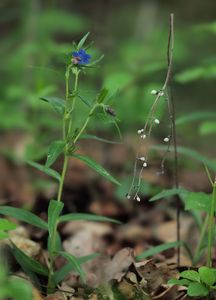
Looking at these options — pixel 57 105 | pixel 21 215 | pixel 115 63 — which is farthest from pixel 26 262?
pixel 115 63

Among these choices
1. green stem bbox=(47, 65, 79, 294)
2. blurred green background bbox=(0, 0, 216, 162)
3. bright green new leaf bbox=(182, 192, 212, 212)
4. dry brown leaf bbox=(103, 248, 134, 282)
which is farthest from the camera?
blurred green background bbox=(0, 0, 216, 162)

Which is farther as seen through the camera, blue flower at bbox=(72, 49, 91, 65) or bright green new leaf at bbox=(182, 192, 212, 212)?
bright green new leaf at bbox=(182, 192, 212, 212)

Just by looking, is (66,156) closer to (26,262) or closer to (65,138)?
(65,138)

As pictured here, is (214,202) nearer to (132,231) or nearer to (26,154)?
(132,231)

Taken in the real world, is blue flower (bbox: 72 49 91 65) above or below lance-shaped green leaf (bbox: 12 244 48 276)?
above

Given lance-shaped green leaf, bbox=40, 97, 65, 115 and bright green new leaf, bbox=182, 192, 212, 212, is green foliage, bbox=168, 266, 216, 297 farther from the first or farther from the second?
lance-shaped green leaf, bbox=40, 97, 65, 115

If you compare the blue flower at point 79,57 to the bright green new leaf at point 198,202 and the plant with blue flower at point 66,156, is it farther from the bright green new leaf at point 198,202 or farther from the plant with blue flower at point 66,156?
the bright green new leaf at point 198,202

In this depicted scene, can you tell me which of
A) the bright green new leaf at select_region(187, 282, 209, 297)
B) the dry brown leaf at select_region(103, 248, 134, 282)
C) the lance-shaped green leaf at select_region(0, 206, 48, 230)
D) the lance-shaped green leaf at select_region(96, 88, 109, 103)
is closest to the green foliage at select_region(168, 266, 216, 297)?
the bright green new leaf at select_region(187, 282, 209, 297)
